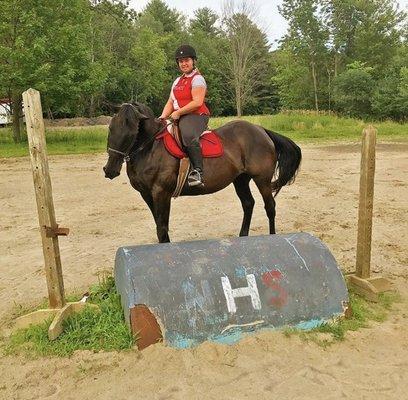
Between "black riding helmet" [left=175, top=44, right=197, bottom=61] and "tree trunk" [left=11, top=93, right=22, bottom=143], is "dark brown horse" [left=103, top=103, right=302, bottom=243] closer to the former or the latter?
"black riding helmet" [left=175, top=44, right=197, bottom=61]

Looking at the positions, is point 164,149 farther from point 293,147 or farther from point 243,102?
point 243,102

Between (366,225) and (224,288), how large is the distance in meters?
1.81

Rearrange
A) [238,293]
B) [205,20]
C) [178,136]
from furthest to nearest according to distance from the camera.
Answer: [205,20] < [178,136] < [238,293]

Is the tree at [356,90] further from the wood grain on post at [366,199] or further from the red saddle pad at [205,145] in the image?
the wood grain on post at [366,199]

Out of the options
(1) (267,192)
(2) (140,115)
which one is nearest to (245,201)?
A: (1) (267,192)

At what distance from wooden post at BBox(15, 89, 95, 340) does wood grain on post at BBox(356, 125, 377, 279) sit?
9.22 feet

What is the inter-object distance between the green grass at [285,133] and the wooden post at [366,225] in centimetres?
1407

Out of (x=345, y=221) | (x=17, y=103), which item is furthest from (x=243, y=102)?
(x=345, y=221)

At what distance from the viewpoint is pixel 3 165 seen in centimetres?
1407

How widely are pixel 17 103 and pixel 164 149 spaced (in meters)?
14.9

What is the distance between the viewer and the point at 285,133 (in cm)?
2273

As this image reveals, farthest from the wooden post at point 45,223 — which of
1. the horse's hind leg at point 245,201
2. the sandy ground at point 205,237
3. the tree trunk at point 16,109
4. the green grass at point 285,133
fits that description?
the tree trunk at point 16,109

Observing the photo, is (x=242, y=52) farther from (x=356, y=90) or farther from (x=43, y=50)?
(x=43, y=50)

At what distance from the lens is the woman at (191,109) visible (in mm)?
4895
